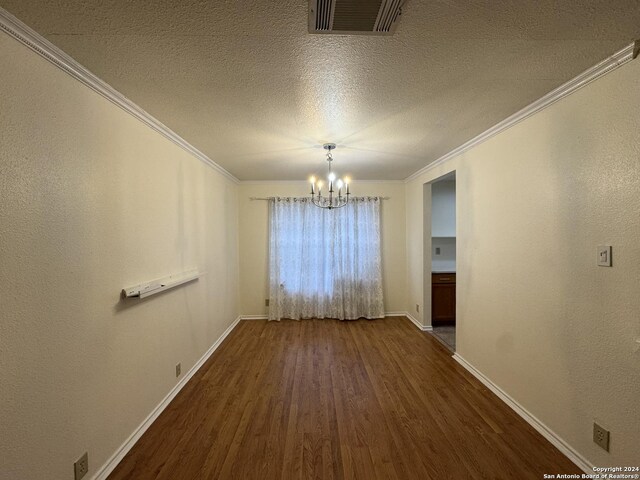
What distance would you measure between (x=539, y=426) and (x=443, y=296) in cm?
246

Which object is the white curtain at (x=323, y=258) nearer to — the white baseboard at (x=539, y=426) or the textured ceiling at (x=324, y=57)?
the white baseboard at (x=539, y=426)

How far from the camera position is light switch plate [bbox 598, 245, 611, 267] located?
1539 millimetres

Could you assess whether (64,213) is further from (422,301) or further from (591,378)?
(422,301)

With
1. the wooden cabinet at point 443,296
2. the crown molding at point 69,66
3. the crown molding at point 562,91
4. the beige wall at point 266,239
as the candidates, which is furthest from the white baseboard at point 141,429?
the crown molding at point 562,91

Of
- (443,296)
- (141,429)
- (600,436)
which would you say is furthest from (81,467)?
(443,296)

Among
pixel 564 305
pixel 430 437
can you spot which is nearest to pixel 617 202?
pixel 564 305

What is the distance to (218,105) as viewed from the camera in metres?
1.97

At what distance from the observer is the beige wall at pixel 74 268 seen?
46.5 inches

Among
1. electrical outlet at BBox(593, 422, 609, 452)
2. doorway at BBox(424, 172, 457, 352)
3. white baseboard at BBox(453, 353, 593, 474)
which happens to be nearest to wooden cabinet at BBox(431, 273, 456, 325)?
doorway at BBox(424, 172, 457, 352)

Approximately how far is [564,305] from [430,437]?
1292 mm

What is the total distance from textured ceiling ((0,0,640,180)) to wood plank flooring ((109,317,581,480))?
7.83 ft

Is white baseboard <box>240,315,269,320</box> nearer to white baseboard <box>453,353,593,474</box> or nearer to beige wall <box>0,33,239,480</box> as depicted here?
beige wall <box>0,33,239,480</box>

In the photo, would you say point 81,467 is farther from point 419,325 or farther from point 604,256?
point 419,325

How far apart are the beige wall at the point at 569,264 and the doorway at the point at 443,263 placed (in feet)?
4.73
